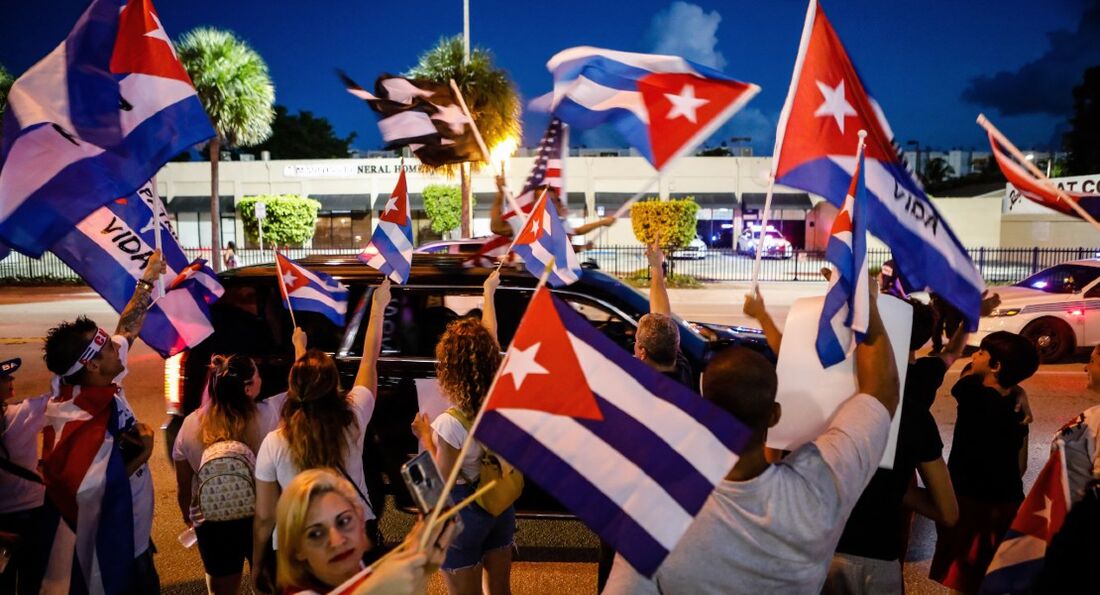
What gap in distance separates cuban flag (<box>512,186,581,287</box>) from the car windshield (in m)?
8.82

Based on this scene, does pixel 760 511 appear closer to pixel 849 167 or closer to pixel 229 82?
pixel 849 167

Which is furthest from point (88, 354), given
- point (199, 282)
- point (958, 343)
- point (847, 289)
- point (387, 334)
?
point (958, 343)

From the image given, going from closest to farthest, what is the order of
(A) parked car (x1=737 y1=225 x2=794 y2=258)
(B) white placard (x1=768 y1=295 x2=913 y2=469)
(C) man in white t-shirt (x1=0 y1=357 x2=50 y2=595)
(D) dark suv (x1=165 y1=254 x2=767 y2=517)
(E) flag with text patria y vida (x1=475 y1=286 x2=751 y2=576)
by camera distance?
(E) flag with text patria y vida (x1=475 y1=286 x2=751 y2=576) → (B) white placard (x1=768 y1=295 x2=913 y2=469) → (C) man in white t-shirt (x1=0 y1=357 x2=50 y2=595) → (D) dark suv (x1=165 y1=254 x2=767 y2=517) → (A) parked car (x1=737 y1=225 x2=794 y2=258)

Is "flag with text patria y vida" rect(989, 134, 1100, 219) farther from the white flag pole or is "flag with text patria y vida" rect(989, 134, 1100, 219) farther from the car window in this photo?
the car window

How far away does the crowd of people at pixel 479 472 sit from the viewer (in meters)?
1.94

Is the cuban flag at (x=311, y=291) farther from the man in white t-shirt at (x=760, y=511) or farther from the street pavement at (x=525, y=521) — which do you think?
the man in white t-shirt at (x=760, y=511)

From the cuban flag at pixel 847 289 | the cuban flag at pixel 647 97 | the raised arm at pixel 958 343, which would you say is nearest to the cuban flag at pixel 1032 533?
the raised arm at pixel 958 343

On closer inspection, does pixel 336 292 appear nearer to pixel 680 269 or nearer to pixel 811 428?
pixel 811 428

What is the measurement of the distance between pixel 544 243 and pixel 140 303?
7.49ft

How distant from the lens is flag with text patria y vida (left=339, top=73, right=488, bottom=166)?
5.02 m

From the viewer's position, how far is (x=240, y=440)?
10.6ft

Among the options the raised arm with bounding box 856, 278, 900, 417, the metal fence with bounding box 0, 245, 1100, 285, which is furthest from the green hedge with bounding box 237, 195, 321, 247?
the raised arm with bounding box 856, 278, 900, 417

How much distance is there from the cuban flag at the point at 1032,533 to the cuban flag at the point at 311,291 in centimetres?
377

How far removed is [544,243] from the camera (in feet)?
15.4
